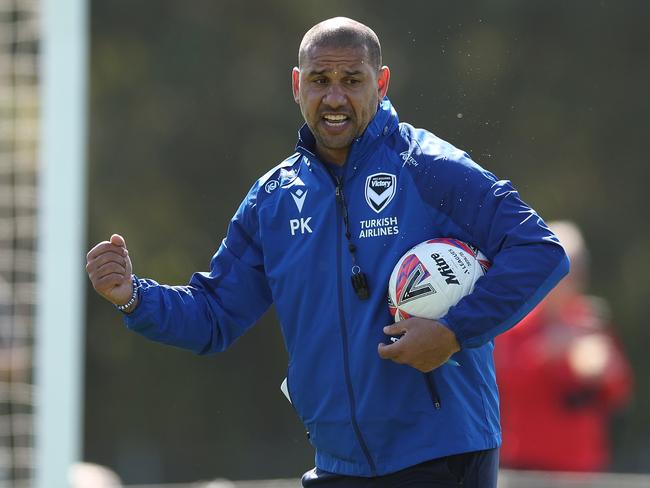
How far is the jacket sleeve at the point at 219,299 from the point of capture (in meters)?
4.44

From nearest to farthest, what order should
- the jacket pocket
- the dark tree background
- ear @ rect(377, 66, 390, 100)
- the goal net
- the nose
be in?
1. the jacket pocket
2. the nose
3. ear @ rect(377, 66, 390, 100)
4. the goal net
5. the dark tree background

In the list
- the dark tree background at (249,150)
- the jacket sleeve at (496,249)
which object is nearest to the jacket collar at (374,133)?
the jacket sleeve at (496,249)

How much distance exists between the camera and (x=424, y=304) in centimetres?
405

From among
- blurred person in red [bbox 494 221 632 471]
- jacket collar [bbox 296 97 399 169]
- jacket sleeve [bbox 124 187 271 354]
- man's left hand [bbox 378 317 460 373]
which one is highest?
jacket collar [bbox 296 97 399 169]

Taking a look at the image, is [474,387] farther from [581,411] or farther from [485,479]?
[581,411]

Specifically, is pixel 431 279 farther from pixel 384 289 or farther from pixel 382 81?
pixel 382 81

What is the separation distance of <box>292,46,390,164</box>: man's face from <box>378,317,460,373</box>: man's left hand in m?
0.69

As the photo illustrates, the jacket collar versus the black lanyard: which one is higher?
the jacket collar

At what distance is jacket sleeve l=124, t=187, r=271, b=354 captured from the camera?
14.6 ft

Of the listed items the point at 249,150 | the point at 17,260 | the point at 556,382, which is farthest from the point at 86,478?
the point at 249,150

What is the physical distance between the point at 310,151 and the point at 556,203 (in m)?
14.6

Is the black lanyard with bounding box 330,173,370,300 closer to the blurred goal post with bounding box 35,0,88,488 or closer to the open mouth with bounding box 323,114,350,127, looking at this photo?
→ the open mouth with bounding box 323,114,350,127

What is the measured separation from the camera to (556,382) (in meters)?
7.65

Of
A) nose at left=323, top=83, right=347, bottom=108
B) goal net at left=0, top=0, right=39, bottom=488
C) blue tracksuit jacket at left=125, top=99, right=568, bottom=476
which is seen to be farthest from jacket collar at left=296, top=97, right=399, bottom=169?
goal net at left=0, top=0, right=39, bottom=488
